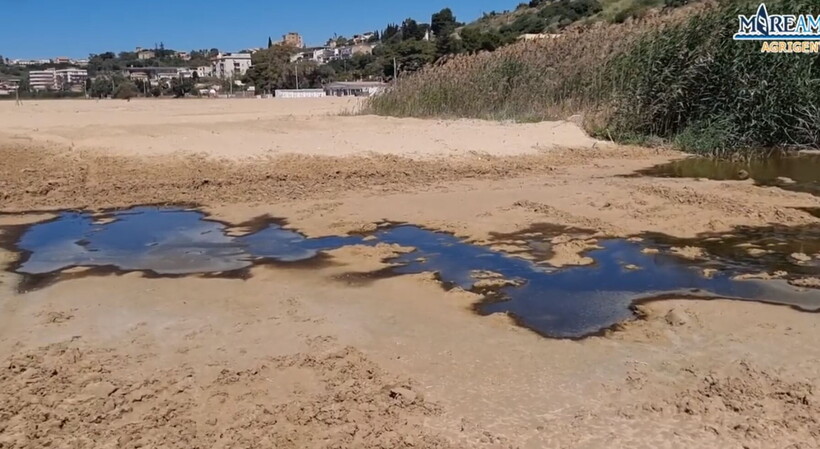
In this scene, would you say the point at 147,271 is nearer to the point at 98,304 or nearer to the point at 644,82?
the point at 98,304

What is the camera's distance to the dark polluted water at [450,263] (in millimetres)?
4508

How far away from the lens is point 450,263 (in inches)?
219

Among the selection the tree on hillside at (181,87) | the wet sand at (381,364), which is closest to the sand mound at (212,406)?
the wet sand at (381,364)

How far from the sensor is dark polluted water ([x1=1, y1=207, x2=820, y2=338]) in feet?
14.8

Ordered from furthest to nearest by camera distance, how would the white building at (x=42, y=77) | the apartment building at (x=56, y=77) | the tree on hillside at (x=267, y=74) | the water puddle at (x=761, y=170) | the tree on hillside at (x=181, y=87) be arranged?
1. the apartment building at (x=56, y=77)
2. the white building at (x=42, y=77)
3. the tree on hillside at (x=267, y=74)
4. the tree on hillside at (x=181, y=87)
5. the water puddle at (x=761, y=170)

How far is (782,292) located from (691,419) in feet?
7.10

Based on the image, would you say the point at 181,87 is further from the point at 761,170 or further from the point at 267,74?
the point at 761,170

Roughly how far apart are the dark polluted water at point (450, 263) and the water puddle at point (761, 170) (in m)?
4.14

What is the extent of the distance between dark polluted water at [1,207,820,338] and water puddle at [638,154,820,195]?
13.6ft

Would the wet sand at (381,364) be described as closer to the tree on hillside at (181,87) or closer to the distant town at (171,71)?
the distant town at (171,71)

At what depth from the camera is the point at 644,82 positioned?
45.6 feet

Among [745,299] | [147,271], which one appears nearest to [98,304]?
[147,271]

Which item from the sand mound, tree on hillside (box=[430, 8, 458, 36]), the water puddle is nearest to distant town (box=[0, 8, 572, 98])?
tree on hillside (box=[430, 8, 458, 36])

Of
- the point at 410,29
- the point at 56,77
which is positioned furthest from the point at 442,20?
the point at 56,77
